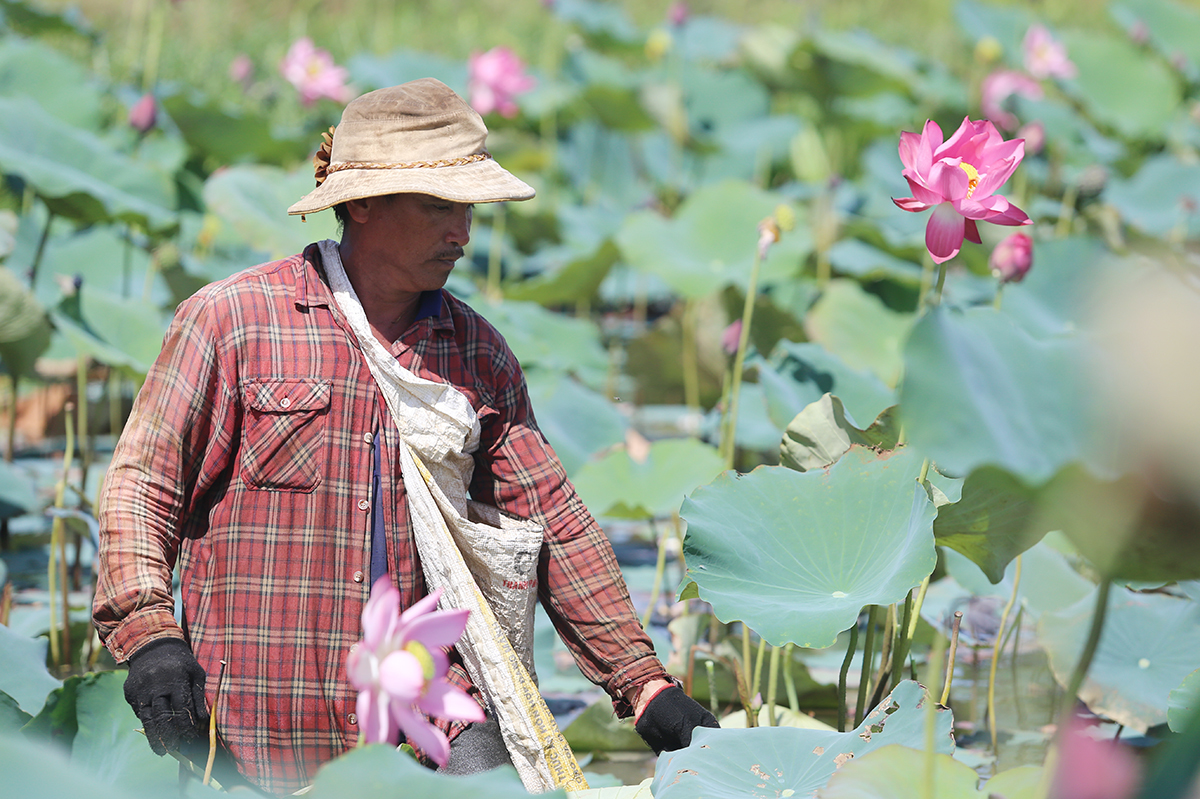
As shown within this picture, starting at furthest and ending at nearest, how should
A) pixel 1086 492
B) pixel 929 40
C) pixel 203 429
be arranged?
pixel 929 40 → pixel 203 429 → pixel 1086 492

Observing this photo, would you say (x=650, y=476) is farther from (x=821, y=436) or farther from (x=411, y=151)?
(x=411, y=151)

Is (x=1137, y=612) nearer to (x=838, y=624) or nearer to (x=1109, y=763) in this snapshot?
(x=838, y=624)

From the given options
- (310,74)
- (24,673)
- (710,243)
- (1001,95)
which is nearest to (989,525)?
(24,673)

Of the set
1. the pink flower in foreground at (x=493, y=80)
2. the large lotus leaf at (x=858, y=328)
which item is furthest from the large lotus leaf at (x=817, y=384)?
the pink flower in foreground at (x=493, y=80)

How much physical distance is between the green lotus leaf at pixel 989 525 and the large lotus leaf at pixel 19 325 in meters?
1.95

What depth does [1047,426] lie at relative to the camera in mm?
1013

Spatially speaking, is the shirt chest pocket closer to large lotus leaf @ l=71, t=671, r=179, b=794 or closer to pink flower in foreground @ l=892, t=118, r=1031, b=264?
large lotus leaf @ l=71, t=671, r=179, b=794

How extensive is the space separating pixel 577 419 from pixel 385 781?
203 centimetres

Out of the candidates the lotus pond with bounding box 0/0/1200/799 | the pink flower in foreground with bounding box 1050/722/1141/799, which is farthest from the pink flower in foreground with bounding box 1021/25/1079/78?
the pink flower in foreground with bounding box 1050/722/1141/799

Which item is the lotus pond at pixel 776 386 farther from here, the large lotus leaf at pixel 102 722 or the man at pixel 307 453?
the man at pixel 307 453

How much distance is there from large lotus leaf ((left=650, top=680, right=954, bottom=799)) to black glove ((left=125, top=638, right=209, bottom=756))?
1.75ft

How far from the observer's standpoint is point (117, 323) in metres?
2.77

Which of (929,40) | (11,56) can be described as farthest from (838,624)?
(929,40)

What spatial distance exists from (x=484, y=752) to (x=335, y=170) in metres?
0.79
